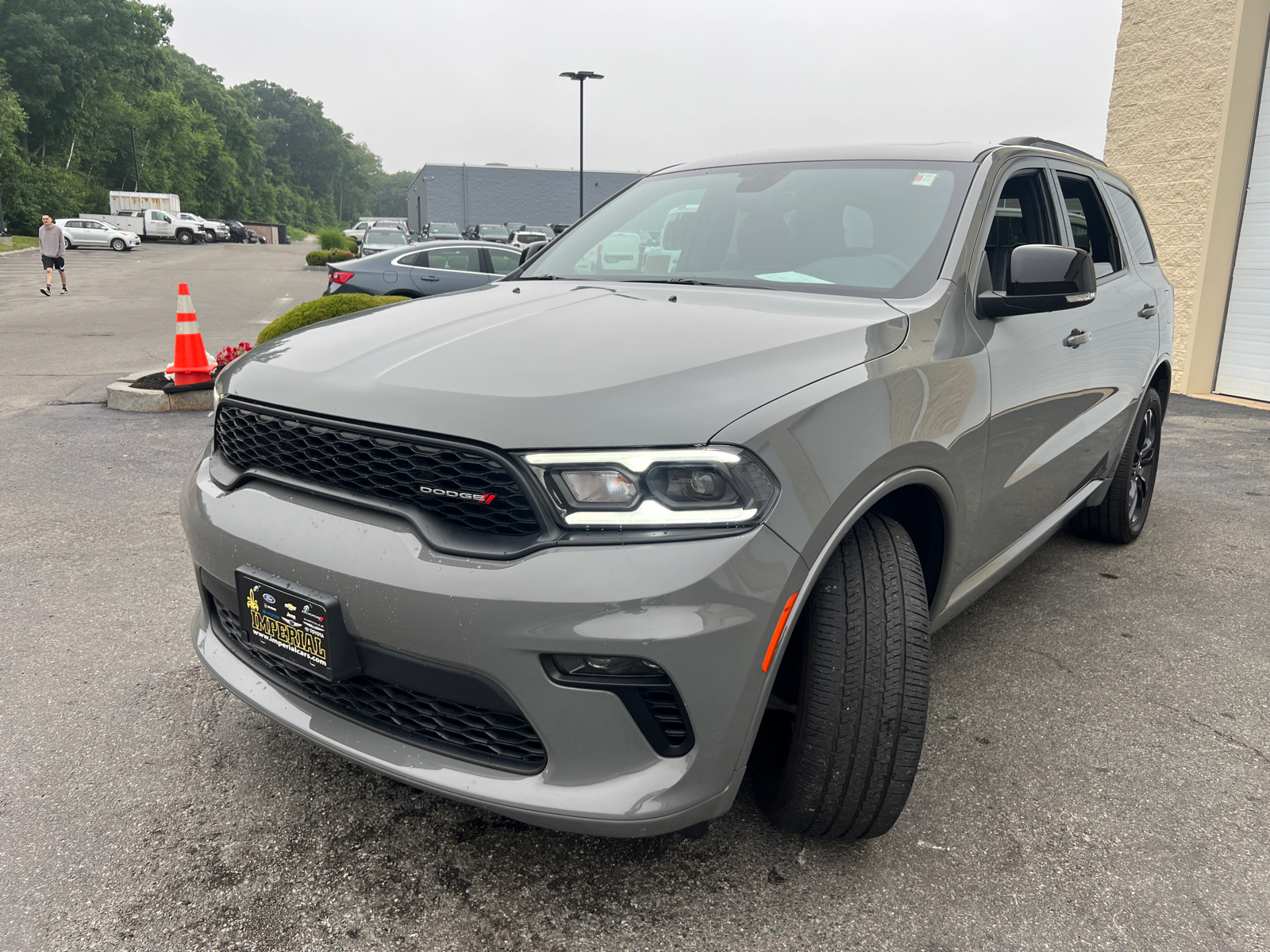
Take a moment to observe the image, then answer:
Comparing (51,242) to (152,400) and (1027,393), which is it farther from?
(1027,393)

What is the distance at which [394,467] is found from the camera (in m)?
1.84

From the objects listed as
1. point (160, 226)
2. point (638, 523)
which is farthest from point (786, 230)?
point (160, 226)

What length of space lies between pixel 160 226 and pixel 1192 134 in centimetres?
5269

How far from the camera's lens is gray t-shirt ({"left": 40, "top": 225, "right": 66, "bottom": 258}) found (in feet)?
62.0

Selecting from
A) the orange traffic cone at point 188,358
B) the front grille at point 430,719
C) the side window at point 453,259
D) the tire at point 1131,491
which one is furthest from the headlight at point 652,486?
the side window at point 453,259

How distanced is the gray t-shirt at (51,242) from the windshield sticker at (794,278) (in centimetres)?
2063

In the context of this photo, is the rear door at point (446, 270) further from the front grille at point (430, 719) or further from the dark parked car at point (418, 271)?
the front grille at point (430, 719)

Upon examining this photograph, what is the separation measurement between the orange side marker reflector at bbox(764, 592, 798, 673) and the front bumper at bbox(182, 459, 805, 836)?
0.02 m

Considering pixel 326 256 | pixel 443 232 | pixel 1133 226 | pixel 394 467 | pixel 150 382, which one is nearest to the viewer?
pixel 394 467

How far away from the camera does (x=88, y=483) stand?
17.5 ft

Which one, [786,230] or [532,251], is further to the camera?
[532,251]

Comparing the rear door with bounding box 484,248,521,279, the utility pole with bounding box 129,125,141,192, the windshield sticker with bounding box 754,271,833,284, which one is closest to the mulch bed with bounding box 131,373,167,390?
the rear door with bounding box 484,248,521,279

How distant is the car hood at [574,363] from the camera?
1.73 metres

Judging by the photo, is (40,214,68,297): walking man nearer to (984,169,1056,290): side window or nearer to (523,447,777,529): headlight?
(984,169,1056,290): side window
